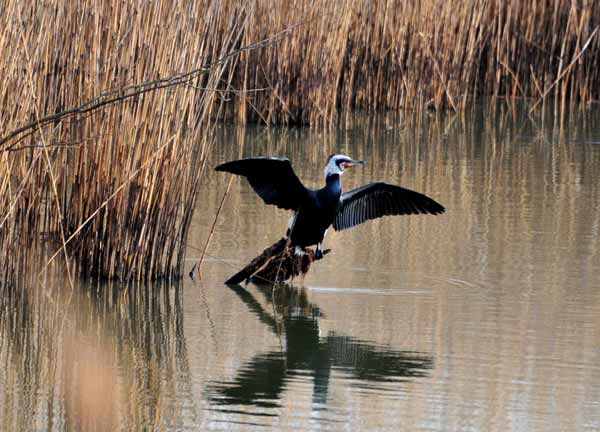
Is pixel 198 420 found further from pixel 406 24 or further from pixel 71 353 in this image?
pixel 406 24

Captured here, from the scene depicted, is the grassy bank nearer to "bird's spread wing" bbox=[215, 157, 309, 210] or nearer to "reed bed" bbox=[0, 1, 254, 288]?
"reed bed" bbox=[0, 1, 254, 288]

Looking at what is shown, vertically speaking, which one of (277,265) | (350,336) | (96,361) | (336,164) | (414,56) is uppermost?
(414,56)

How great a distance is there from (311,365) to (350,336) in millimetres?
367

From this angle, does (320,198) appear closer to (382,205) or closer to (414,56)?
(382,205)

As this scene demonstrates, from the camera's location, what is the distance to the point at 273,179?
5.43 m

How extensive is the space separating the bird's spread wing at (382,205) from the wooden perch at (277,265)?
Result: 279mm

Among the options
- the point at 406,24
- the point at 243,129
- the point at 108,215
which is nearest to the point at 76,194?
the point at 108,215

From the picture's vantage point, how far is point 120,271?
17.4 feet

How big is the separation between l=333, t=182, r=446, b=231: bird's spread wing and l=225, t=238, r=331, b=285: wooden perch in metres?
0.28

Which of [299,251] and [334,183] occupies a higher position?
[334,183]

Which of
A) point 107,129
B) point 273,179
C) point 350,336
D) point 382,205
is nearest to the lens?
point 350,336

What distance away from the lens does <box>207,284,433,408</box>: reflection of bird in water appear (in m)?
3.90

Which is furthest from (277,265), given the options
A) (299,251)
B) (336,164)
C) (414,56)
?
(414,56)

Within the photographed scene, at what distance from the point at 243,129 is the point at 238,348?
6.60m
